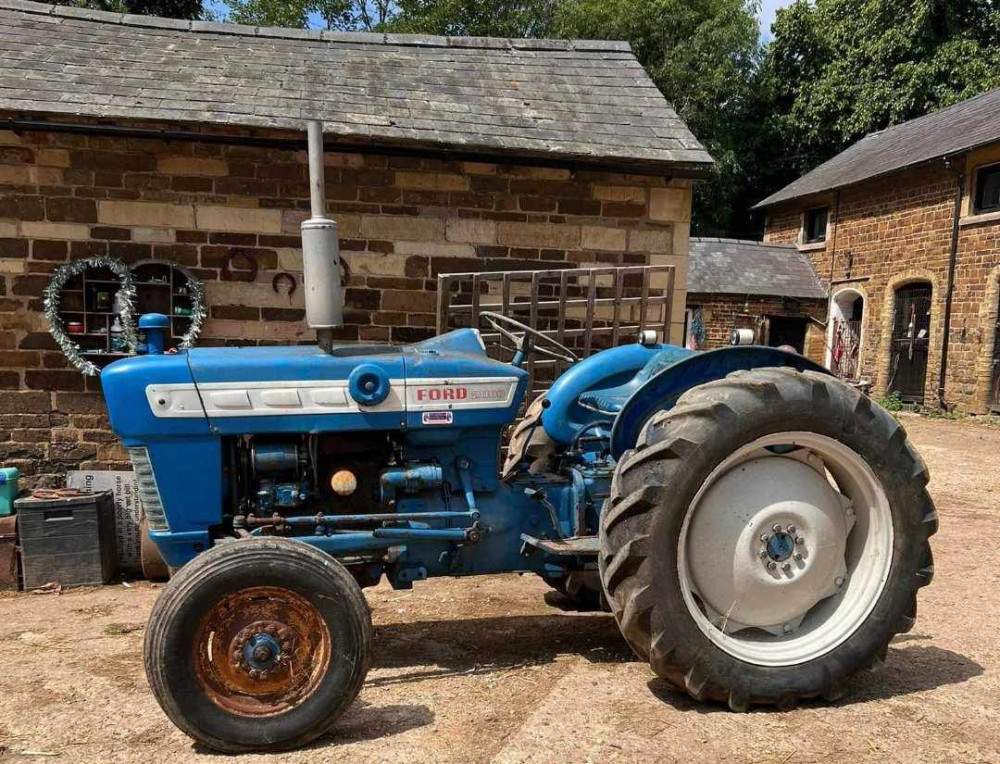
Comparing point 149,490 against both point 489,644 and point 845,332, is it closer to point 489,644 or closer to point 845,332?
point 489,644

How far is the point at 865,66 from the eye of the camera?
2259 centimetres

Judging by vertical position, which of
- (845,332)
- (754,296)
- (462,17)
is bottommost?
(845,332)

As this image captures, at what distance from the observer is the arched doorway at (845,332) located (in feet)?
54.2

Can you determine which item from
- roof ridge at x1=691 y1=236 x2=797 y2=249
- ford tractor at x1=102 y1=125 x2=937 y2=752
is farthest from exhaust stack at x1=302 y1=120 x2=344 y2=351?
roof ridge at x1=691 y1=236 x2=797 y2=249

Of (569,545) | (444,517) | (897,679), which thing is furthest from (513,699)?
(897,679)

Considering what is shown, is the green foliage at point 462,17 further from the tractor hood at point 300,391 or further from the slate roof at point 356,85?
the tractor hood at point 300,391

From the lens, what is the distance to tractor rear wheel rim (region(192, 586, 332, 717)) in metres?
2.30

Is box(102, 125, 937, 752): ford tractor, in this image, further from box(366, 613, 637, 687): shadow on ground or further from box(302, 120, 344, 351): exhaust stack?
box(366, 613, 637, 687): shadow on ground

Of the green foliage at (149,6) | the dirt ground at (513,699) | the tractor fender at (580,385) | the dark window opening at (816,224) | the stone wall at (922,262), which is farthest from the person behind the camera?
the dark window opening at (816,224)

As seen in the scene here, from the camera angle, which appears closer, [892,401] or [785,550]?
[785,550]

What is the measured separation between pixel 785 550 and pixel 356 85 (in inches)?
205

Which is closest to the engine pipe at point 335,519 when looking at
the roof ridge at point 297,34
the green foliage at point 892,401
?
the roof ridge at point 297,34

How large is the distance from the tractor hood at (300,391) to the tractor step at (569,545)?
0.48 m

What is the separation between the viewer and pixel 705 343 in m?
16.1
